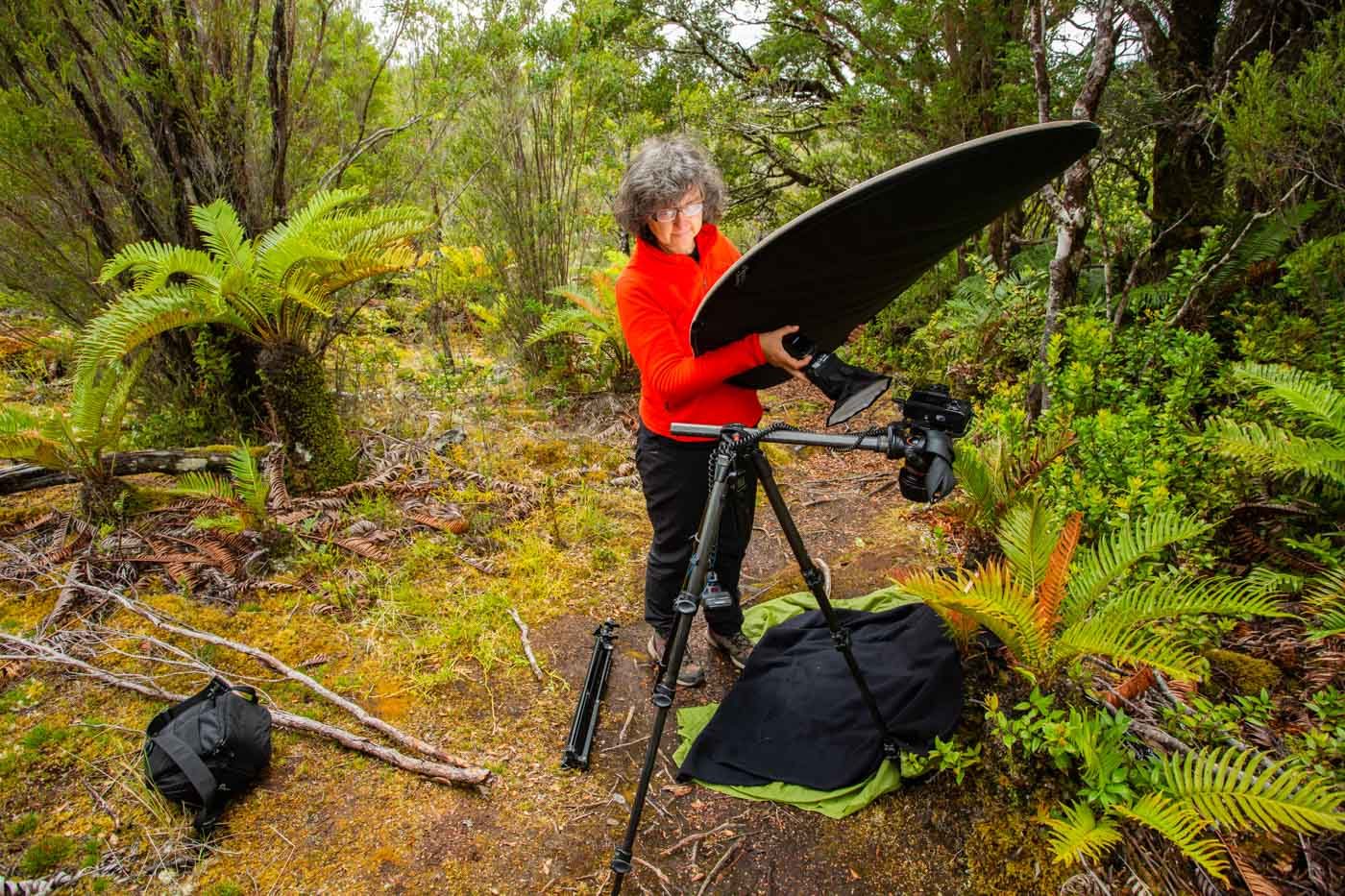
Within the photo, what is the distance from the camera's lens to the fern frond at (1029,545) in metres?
2.25

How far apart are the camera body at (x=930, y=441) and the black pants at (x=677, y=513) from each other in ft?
2.74

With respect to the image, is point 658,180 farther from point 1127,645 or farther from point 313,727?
point 313,727

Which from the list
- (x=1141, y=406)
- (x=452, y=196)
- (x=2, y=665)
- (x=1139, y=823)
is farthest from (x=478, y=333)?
(x=1139, y=823)

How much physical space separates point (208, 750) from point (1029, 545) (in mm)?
3006

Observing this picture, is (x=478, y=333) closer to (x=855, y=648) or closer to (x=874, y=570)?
(x=874, y=570)

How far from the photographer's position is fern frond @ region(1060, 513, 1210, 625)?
6.48ft

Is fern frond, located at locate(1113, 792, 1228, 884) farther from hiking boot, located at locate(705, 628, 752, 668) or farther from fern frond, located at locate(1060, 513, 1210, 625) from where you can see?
hiking boot, located at locate(705, 628, 752, 668)

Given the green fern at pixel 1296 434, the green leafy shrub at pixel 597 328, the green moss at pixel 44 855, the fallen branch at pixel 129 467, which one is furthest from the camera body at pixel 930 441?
the green leafy shrub at pixel 597 328

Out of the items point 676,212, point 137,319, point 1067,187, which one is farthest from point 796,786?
point 137,319

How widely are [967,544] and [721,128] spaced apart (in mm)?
5536

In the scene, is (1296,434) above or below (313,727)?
above

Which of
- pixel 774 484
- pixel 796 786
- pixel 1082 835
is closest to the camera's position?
pixel 1082 835

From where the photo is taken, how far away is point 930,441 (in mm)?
1506

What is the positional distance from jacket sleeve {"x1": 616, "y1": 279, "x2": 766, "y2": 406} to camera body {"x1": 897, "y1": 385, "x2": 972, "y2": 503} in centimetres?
57
